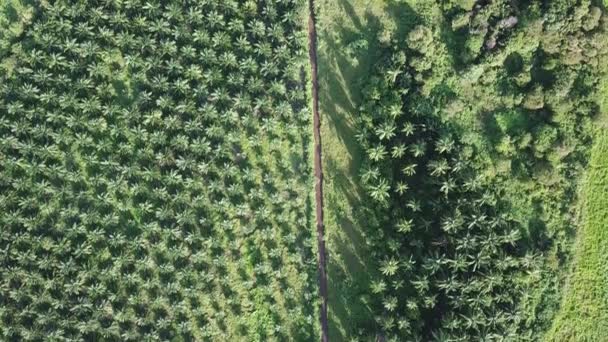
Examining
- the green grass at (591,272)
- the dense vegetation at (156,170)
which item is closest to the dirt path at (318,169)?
the dense vegetation at (156,170)

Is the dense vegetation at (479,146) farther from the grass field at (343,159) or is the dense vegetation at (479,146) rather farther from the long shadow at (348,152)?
the grass field at (343,159)

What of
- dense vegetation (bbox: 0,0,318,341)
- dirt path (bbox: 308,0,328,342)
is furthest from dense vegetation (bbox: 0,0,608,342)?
dirt path (bbox: 308,0,328,342)

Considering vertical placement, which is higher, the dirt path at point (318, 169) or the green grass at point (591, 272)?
the dirt path at point (318, 169)

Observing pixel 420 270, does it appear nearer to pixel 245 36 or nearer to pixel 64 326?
pixel 245 36

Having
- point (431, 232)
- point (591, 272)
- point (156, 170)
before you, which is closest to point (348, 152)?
point (431, 232)

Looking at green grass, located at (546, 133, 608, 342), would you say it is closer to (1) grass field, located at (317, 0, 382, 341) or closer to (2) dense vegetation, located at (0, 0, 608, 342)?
(2) dense vegetation, located at (0, 0, 608, 342)

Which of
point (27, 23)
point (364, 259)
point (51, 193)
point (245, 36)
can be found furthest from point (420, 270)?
point (27, 23)

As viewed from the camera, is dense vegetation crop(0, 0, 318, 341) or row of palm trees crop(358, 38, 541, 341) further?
dense vegetation crop(0, 0, 318, 341)
